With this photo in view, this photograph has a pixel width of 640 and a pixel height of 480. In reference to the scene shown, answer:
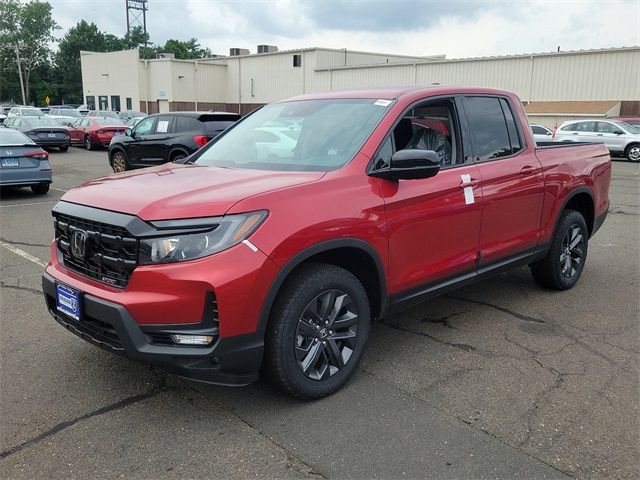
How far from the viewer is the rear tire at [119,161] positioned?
49.3 ft

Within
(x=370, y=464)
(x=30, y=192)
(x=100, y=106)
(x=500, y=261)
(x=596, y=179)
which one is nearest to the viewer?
(x=370, y=464)

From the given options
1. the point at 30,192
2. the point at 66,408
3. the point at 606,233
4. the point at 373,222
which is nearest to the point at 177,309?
the point at 66,408

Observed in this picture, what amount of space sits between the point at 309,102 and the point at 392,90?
0.68 metres

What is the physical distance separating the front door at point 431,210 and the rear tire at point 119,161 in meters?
12.1

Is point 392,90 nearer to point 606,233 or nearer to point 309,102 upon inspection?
point 309,102

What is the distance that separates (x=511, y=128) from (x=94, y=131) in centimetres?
2228

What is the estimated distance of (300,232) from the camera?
3201 millimetres

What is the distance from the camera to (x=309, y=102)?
4.58 metres

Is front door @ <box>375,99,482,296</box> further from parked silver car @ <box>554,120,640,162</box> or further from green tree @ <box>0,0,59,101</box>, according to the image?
green tree @ <box>0,0,59,101</box>

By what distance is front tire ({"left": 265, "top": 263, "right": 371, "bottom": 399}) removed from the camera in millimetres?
3209

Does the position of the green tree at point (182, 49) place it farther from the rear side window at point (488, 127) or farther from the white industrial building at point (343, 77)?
the rear side window at point (488, 127)

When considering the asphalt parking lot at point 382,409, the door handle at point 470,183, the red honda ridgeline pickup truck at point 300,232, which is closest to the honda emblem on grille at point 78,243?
the red honda ridgeline pickup truck at point 300,232

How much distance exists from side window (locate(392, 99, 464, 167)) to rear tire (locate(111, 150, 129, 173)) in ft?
39.6

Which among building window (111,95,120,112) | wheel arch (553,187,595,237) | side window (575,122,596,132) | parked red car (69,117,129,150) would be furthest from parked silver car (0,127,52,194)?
building window (111,95,120,112)
